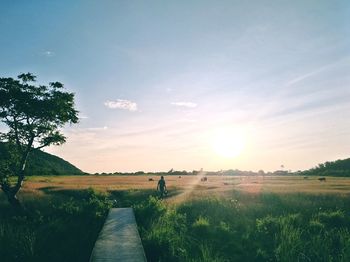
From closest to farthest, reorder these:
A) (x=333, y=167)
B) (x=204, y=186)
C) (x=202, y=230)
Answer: (x=202, y=230), (x=204, y=186), (x=333, y=167)

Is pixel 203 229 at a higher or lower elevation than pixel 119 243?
lower

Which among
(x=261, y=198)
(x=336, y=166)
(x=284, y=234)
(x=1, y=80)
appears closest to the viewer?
(x=284, y=234)

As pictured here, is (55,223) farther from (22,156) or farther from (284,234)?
(284,234)

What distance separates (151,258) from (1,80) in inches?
749

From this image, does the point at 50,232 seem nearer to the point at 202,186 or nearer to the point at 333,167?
the point at 202,186

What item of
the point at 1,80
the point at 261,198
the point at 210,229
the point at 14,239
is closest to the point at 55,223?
the point at 14,239

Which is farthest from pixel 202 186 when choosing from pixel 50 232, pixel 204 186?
pixel 50 232

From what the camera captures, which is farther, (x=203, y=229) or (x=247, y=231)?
(x=247, y=231)

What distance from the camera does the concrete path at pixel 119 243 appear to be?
15203 millimetres

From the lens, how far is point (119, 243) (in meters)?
17.5

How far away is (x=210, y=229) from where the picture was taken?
24.1 meters

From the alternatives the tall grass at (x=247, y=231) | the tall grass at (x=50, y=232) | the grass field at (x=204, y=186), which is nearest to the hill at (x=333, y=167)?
the grass field at (x=204, y=186)

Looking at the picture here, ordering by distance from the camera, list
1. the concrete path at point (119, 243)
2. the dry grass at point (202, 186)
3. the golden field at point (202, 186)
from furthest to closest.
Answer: the golden field at point (202, 186) < the dry grass at point (202, 186) < the concrete path at point (119, 243)

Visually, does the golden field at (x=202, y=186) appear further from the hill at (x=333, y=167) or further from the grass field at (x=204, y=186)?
the hill at (x=333, y=167)
